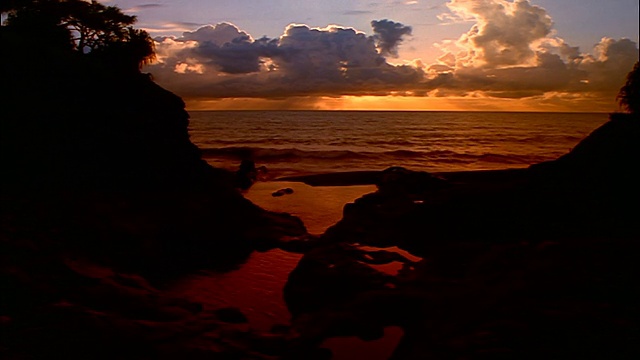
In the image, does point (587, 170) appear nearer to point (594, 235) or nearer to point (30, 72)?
point (594, 235)

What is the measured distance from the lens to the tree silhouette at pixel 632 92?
10195 mm

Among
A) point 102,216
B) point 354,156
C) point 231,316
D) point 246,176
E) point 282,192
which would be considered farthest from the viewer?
point 354,156

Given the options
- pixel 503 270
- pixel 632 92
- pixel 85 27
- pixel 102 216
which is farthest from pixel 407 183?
pixel 85 27

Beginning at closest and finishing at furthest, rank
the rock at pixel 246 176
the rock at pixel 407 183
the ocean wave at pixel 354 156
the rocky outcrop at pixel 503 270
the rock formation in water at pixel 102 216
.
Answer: the rocky outcrop at pixel 503 270
the rock formation in water at pixel 102 216
the rock at pixel 407 183
the rock at pixel 246 176
the ocean wave at pixel 354 156

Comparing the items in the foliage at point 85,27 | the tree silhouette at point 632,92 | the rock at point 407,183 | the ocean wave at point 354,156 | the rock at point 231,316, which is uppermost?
the foliage at point 85,27

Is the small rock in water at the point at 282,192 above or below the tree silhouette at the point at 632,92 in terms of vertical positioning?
below

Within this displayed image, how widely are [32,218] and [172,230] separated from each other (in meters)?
2.56

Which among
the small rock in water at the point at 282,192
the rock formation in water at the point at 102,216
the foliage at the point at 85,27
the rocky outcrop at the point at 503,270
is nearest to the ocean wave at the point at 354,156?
the small rock in water at the point at 282,192

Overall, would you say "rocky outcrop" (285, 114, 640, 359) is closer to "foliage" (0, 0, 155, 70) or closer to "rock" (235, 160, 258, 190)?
"foliage" (0, 0, 155, 70)

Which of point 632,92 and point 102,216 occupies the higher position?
point 632,92

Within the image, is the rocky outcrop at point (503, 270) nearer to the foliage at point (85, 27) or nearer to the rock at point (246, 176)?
the foliage at point (85, 27)

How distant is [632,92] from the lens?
10438mm

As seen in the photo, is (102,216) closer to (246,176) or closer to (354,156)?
(246,176)

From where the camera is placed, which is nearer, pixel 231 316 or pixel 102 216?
pixel 231 316
